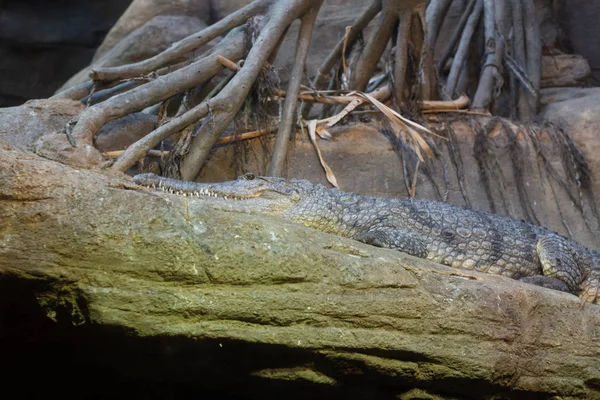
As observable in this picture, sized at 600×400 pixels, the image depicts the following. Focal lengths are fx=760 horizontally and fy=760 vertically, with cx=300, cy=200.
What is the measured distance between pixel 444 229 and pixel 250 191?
44.2 inches

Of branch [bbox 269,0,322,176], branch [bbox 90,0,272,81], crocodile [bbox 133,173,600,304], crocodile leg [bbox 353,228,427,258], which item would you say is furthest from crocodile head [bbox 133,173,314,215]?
branch [bbox 90,0,272,81]

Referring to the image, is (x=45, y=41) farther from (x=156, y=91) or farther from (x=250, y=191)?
(x=250, y=191)

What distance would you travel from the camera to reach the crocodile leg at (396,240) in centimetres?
400

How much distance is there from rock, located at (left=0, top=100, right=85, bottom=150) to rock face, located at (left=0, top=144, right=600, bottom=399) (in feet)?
6.33

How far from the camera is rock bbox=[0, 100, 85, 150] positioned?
464 centimetres

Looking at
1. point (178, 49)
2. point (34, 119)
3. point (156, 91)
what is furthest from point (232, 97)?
point (34, 119)

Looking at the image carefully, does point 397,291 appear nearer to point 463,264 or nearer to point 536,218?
point 463,264

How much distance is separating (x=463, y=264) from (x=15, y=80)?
21.7ft

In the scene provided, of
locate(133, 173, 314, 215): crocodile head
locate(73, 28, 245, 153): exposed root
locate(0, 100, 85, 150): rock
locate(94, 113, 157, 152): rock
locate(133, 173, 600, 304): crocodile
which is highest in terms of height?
locate(73, 28, 245, 153): exposed root

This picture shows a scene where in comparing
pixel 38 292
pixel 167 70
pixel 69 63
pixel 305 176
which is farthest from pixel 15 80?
pixel 38 292

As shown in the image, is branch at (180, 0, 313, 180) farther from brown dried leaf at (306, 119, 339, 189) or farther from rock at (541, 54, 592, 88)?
rock at (541, 54, 592, 88)

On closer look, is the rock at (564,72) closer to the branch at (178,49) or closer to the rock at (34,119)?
the branch at (178,49)

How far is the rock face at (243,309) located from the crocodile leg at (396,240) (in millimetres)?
791

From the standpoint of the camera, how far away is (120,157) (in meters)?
4.43
